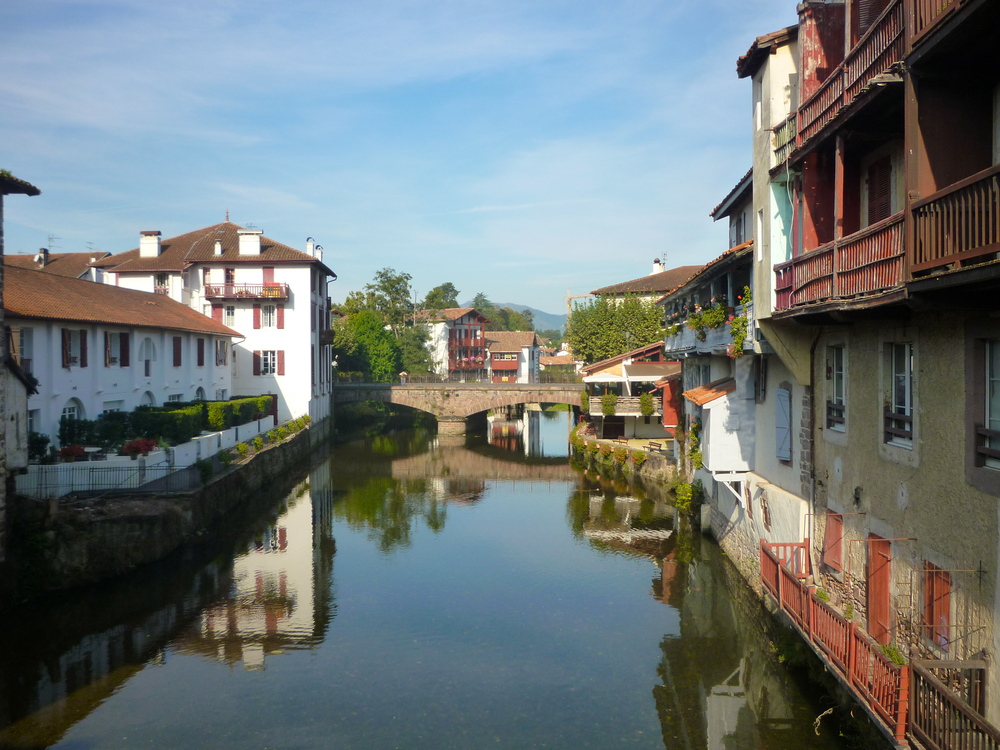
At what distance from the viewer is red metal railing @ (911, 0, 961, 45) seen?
713 cm

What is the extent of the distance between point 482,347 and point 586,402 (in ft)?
165

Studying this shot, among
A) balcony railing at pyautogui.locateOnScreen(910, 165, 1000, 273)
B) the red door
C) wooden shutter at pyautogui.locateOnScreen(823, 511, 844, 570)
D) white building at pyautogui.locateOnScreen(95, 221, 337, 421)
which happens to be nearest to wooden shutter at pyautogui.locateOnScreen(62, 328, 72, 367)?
white building at pyautogui.locateOnScreen(95, 221, 337, 421)

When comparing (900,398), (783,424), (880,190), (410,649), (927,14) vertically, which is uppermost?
(927,14)

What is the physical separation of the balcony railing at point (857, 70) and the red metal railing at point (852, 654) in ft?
20.6

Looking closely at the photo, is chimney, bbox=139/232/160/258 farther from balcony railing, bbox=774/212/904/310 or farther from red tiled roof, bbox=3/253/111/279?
balcony railing, bbox=774/212/904/310

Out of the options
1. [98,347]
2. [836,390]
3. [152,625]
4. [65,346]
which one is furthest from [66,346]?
[836,390]

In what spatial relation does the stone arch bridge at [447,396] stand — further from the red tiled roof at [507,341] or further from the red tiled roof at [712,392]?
the red tiled roof at [507,341]

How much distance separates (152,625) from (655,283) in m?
48.4

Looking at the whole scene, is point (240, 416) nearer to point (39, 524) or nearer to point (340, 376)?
point (39, 524)

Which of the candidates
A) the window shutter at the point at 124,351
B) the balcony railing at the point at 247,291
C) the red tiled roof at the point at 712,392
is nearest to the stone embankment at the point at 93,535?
the window shutter at the point at 124,351

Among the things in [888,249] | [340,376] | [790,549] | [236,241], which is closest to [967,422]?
[888,249]

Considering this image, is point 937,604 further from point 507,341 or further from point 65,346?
point 507,341

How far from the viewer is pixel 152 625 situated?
14836 mm

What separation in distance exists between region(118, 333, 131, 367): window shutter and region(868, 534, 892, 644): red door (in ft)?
81.8
